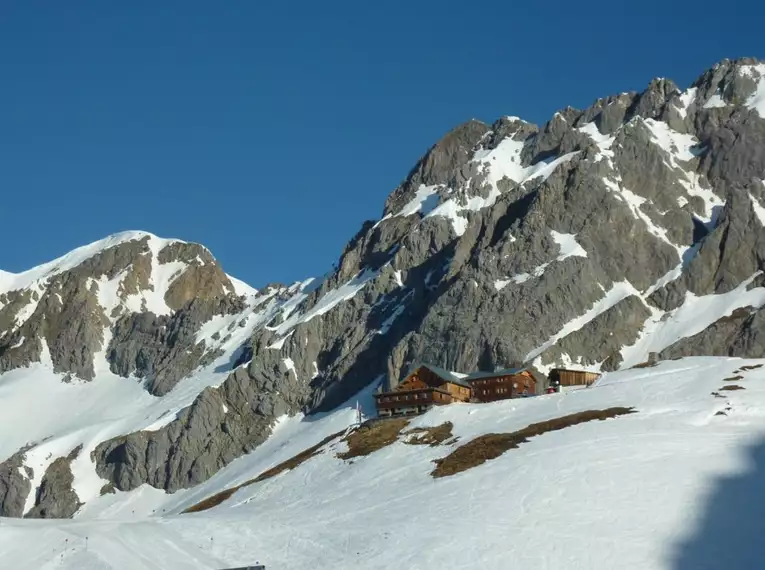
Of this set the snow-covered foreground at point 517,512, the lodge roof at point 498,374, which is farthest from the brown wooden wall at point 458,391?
the snow-covered foreground at point 517,512

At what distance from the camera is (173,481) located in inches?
6624

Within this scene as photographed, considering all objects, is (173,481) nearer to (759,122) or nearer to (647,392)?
(647,392)

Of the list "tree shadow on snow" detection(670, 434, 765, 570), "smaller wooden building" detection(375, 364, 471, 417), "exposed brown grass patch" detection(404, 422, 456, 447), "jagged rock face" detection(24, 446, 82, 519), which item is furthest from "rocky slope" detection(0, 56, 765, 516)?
"tree shadow on snow" detection(670, 434, 765, 570)

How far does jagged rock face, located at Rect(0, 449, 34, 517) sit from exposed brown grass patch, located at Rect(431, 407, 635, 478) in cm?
Result: 12588

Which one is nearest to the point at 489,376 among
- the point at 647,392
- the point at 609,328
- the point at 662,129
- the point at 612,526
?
the point at 609,328

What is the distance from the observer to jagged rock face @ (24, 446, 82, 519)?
566ft

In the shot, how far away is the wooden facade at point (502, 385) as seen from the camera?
12144 cm

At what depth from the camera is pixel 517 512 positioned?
56875mm

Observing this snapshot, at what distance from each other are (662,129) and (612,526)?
146 m

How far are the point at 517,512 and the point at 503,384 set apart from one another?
2616 inches

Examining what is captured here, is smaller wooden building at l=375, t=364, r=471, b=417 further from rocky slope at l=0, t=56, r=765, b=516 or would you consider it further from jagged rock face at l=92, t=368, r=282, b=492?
jagged rock face at l=92, t=368, r=282, b=492

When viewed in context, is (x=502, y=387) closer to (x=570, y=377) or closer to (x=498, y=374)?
(x=498, y=374)

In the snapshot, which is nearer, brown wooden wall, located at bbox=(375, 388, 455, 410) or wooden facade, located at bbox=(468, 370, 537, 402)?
brown wooden wall, located at bbox=(375, 388, 455, 410)

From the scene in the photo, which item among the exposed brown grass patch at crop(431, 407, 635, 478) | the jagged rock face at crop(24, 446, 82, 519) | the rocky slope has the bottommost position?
the jagged rock face at crop(24, 446, 82, 519)
